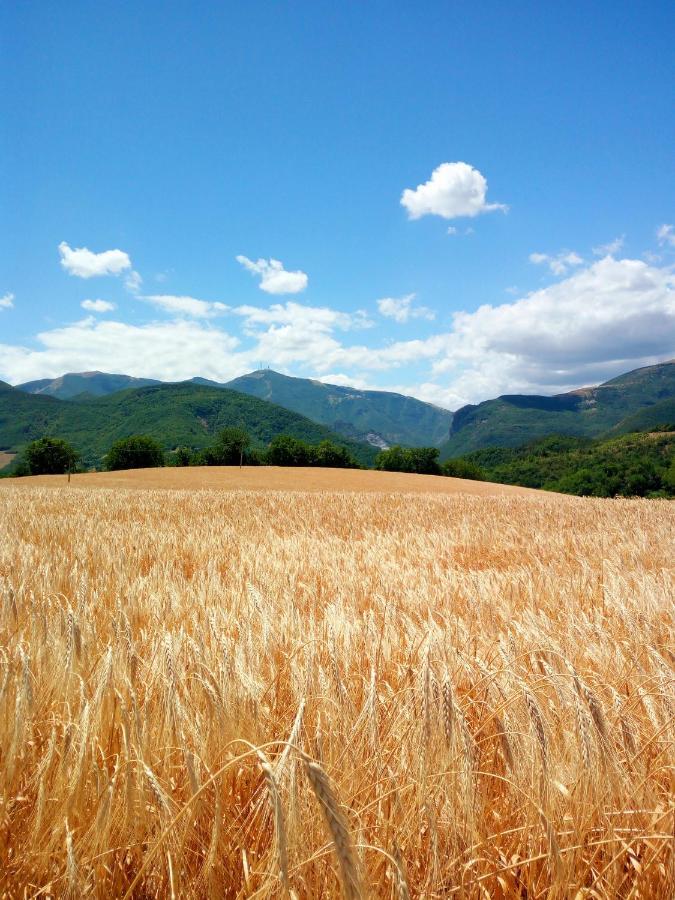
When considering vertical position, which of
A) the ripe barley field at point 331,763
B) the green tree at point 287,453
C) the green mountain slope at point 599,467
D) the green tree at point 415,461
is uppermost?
the ripe barley field at point 331,763

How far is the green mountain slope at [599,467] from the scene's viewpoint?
7631cm

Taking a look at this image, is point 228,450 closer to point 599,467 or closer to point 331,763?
point 599,467

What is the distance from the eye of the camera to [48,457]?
75125 millimetres

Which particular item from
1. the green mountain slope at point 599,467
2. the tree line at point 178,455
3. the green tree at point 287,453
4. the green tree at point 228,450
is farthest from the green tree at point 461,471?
the green tree at point 228,450

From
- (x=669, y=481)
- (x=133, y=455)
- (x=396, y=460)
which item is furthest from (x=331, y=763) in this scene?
(x=396, y=460)

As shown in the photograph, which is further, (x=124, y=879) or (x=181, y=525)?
(x=181, y=525)

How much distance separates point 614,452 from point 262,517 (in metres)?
134

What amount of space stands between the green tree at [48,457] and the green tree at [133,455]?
619 cm

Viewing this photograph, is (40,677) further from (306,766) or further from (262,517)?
(262,517)

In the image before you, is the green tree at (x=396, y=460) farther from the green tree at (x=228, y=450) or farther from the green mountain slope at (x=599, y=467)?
the green tree at (x=228, y=450)

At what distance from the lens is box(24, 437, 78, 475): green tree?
245 ft

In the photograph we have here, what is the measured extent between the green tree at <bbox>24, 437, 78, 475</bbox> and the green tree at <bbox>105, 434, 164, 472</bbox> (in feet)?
20.3

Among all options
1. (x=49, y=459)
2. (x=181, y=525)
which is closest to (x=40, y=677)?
(x=181, y=525)

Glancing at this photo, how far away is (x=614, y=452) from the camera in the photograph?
389 ft
